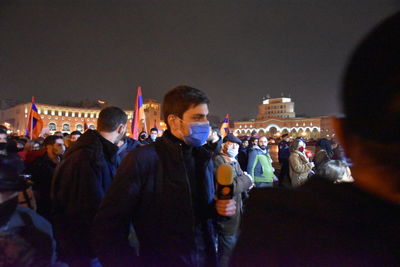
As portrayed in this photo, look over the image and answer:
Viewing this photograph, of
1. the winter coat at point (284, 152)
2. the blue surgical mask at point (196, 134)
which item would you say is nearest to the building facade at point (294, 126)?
the winter coat at point (284, 152)

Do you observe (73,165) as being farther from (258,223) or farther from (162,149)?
(258,223)

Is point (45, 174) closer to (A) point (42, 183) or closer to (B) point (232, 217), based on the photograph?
(A) point (42, 183)

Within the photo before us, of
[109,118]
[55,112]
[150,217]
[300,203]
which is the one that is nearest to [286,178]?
[109,118]

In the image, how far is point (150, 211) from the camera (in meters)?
1.91

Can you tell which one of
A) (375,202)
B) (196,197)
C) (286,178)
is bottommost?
(286,178)

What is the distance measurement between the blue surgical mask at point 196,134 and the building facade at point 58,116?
3169 inches

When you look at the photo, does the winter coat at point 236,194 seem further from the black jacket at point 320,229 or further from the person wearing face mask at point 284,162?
the person wearing face mask at point 284,162

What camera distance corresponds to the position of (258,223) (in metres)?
0.91

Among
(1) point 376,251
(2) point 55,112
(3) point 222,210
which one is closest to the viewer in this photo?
(1) point 376,251

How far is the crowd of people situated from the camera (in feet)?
2.47

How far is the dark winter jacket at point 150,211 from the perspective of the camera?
1.79 meters

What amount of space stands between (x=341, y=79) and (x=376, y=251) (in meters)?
0.56

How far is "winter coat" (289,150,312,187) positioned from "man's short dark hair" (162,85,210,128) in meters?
5.45

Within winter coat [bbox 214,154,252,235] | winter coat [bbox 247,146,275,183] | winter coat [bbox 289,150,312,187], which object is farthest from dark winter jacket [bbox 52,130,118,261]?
winter coat [bbox 289,150,312,187]
